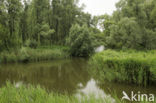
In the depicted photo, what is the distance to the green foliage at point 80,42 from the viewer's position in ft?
58.5

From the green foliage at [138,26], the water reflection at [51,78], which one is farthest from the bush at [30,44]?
the green foliage at [138,26]

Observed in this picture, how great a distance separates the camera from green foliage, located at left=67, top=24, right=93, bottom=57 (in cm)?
1784

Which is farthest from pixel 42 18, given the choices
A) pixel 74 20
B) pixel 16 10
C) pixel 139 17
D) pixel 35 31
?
pixel 139 17

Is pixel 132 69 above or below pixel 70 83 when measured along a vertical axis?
above

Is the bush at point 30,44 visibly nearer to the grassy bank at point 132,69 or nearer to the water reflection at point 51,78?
the water reflection at point 51,78

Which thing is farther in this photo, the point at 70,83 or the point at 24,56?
the point at 24,56

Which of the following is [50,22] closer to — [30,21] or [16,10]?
[30,21]

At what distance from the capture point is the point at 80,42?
1805 cm

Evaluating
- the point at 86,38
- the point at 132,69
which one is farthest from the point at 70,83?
the point at 86,38

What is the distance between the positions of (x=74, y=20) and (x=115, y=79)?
22.4m

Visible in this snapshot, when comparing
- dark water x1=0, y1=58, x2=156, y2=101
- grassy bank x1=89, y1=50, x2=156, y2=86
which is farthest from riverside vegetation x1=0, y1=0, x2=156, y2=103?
dark water x1=0, y1=58, x2=156, y2=101

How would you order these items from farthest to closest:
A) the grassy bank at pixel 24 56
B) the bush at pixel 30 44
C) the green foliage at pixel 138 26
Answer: the bush at pixel 30 44
the grassy bank at pixel 24 56
the green foliage at pixel 138 26

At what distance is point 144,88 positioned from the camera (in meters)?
5.06

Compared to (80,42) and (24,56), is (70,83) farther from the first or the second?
(80,42)
